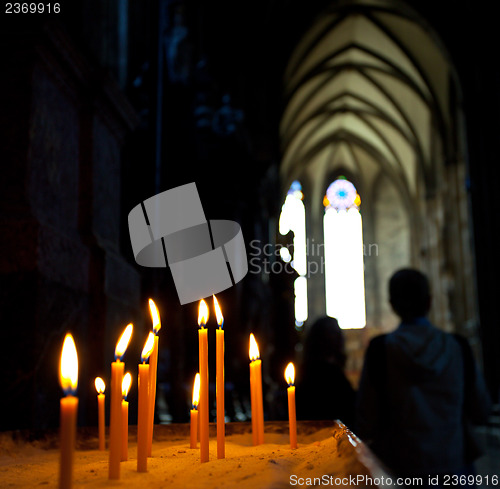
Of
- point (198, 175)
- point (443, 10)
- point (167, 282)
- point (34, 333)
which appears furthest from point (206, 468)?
point (443, 10)

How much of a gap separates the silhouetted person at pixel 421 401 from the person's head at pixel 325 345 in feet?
1.18

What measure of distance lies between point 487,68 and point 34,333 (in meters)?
12.8

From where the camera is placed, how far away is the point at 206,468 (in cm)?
102

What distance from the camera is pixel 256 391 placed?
124cm

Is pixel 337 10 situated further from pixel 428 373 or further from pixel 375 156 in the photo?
pixel 428 373

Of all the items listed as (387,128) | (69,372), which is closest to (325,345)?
(69,372)

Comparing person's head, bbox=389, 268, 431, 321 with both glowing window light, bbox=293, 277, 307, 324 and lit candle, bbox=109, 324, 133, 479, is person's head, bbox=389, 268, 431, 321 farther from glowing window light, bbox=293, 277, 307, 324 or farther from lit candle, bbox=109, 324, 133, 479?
glowing window light, bbox=293, 277, 307, 324

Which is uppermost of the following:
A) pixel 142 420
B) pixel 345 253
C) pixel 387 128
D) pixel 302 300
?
pixel 387 128

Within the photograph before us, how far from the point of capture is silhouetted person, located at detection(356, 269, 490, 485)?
2244 millimetres

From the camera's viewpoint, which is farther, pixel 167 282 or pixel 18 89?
pixel 167 282

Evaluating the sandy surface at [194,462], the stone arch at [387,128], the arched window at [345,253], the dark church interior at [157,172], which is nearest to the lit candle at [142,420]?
the sandy surface at [194,462]

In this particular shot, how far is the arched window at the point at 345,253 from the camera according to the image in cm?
2519

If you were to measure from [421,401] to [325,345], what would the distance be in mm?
577

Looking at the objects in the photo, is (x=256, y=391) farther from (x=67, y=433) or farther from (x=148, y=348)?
(x=67, y=433)
